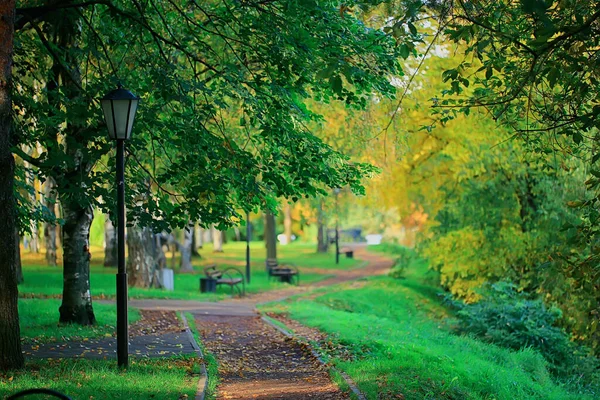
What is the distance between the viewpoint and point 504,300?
18.7 metres

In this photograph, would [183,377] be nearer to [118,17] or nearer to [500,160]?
[118,17]

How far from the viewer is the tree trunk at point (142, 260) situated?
27.1 metres

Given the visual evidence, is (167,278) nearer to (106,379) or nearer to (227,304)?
(227,304)

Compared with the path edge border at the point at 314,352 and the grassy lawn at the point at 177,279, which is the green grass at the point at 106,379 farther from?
the grassy lawn at the point at 177,279

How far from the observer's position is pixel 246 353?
13.0m

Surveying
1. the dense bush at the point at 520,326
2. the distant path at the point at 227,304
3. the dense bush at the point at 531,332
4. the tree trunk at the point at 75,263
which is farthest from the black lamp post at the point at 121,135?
the dense bush at the point at 520,326

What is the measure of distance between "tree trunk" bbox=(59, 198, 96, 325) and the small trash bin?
13.2 meters

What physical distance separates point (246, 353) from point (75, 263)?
12.6 ft

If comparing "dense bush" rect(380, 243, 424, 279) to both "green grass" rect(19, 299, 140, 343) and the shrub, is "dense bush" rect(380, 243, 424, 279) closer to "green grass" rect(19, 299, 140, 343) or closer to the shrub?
the shrub

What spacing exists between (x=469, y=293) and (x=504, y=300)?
533 cm

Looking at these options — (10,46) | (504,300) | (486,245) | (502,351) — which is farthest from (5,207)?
(486,245)

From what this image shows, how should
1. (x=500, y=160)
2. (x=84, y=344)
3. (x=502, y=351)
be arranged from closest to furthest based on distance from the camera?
(x=84, y=344), (x=502, y=351), (x=500, y=160)

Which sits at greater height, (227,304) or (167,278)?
(167,278)

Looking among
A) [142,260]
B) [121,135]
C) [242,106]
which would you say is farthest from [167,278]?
[121,135]
